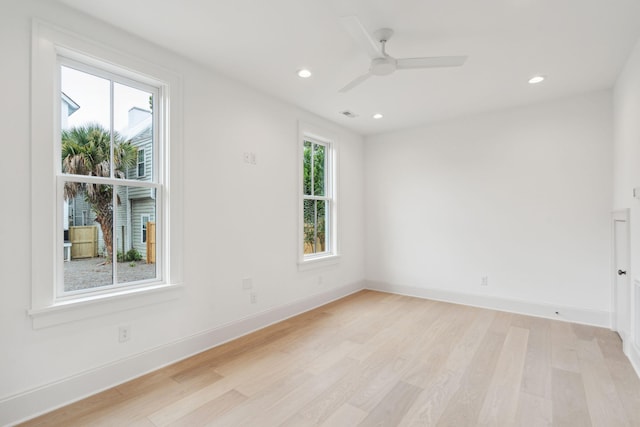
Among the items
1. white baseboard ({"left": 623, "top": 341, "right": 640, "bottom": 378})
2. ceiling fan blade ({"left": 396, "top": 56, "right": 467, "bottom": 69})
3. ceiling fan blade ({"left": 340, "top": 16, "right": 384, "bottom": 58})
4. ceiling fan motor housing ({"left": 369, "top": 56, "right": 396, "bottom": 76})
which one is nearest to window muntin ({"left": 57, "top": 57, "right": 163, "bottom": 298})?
ceiling fan blade ({"left": 340, "top": 16, "right": 384, "bottom": 58})

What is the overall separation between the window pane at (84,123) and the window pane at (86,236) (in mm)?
162

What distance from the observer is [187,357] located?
2.76 meters

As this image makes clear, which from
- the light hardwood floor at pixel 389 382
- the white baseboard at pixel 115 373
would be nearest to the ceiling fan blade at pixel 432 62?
the light hardwood floor at pixel 389 382

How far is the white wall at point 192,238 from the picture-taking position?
1894 mm

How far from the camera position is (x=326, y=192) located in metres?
4.80

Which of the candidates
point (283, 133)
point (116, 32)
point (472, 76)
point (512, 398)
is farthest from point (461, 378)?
point (116, 32)

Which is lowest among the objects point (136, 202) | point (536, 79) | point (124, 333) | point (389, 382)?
point (389, 382)

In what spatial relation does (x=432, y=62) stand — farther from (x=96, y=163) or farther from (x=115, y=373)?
(x=115, y=373)

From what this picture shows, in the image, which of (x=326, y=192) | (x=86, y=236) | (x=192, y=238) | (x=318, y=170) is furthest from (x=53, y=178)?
(x=326, y=192)

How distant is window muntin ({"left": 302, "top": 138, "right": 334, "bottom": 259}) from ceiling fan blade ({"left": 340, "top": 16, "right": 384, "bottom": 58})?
6.74 ft

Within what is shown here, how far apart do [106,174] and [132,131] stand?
0.44 metres

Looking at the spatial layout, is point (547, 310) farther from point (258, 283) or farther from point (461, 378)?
point (258, 283)

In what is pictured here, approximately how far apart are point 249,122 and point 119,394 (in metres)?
2.71

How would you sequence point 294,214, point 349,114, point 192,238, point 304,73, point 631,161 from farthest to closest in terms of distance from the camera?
1. point 349,114
2. point 294,214
3. point 304,73
4. point 192,238
5. point 631,161
